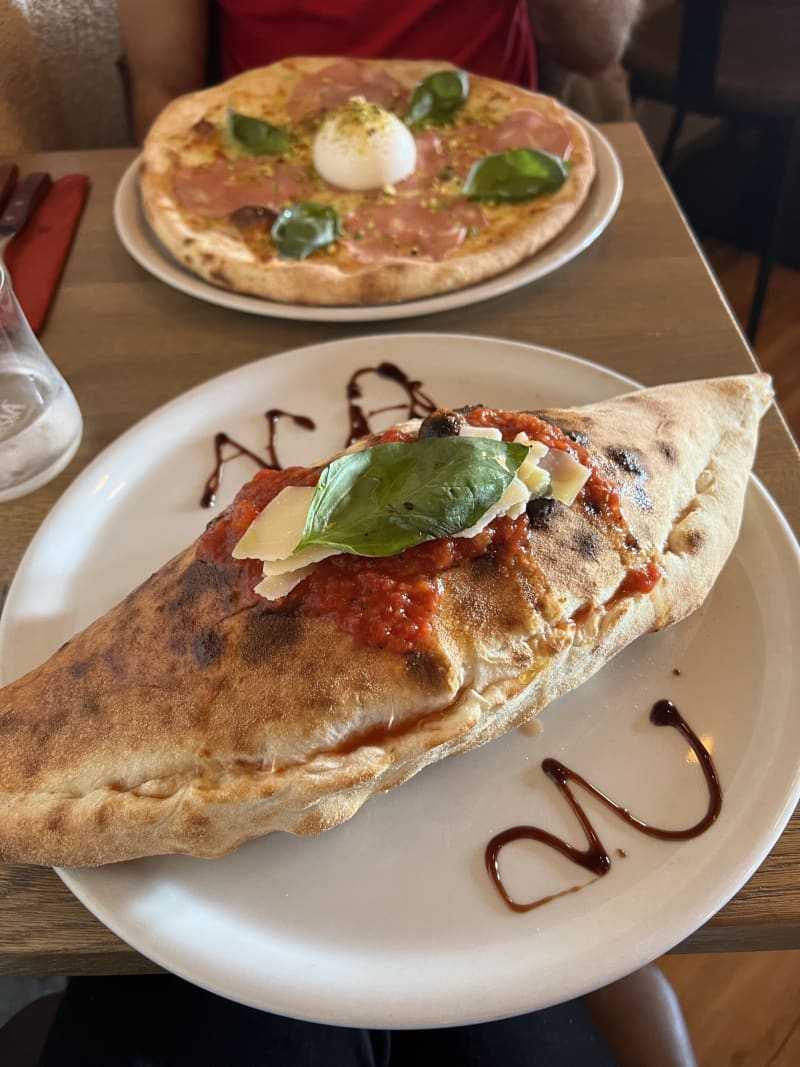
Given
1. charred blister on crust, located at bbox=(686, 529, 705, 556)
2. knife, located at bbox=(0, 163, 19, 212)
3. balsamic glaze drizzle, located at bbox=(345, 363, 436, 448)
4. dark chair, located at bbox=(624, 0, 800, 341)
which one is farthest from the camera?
dark chair, located at bbox=(624, 0, 800, 341)

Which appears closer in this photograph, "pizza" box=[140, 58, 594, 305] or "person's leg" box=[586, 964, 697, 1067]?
"person's leg" box=[586, 964, 697, 1067]

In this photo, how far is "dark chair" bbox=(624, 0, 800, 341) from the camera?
2982 millimetres

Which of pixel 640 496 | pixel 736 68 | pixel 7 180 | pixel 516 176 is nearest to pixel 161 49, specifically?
pixel 7 180

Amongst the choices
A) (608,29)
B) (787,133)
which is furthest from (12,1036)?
(787,133)

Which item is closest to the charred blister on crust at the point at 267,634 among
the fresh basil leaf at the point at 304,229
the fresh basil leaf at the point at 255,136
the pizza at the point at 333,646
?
the pizza at the point at 333,646

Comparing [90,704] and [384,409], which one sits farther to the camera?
[384,409]

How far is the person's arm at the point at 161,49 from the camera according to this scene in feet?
8.61

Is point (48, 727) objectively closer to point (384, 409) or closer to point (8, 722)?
point (8, 722)

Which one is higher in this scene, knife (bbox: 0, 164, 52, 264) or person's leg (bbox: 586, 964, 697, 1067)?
knife (bbox: 0, 164, 52, 264)

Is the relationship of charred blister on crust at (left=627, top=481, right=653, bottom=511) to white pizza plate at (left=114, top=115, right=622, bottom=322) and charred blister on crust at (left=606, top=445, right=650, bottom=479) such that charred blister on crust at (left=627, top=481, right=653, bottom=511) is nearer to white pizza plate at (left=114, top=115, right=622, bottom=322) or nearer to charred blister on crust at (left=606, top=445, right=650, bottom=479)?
charred blister on crust at (left=606, top=445, right=650, bottom=479)

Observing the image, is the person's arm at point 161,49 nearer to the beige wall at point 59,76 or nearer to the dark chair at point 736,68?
the beige wall at point 59,76

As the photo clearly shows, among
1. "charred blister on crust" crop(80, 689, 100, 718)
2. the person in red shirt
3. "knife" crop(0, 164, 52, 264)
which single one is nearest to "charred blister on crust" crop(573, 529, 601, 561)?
"charred blister on crust" crop(80, 689, 100, 718)

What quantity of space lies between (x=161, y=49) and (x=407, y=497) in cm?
249

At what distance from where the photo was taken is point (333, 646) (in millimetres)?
923
